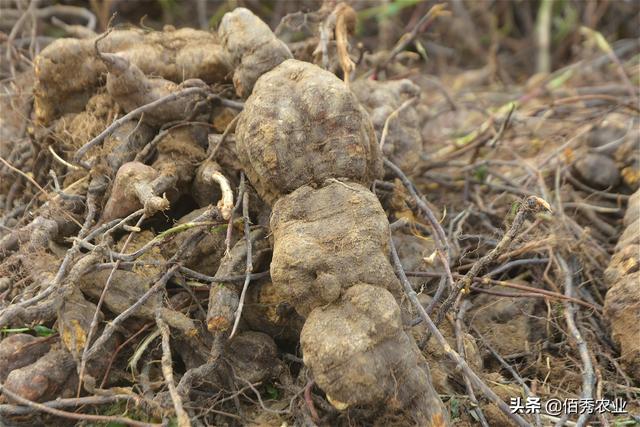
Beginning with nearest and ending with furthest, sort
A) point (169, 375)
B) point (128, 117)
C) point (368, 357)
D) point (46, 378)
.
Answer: point (368, 357) < point (169, 375) < point (46, 378) < point (128, 117)

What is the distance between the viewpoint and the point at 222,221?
1.62 m

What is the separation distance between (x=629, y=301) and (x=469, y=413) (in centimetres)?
57

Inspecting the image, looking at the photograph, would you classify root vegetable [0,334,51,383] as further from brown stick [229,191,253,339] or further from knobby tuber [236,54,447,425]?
knobby tuber [236,54,447,425]

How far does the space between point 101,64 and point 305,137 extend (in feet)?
2.69

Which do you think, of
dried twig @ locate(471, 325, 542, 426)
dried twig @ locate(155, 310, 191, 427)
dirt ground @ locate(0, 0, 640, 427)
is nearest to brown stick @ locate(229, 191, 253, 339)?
dirt ground @ locate(0, 0, 640, 427)

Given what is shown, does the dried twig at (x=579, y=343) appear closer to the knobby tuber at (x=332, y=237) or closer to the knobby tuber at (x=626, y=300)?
the knobby tuber at (x=626, y=300)

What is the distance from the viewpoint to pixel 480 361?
1607 mm

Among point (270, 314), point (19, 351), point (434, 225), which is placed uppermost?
point (434, 225)

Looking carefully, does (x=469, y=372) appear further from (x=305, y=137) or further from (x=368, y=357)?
(x=305, y=137)

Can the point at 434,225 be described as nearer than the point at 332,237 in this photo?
No

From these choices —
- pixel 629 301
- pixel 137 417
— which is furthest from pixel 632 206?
pixel 137 417

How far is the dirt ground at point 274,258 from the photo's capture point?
1.40 metres

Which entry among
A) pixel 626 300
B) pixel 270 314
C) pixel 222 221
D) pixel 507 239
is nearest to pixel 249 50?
pixel 222 221

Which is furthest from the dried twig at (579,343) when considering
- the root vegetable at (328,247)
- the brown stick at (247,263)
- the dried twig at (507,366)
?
the brown stick at (247,263)
